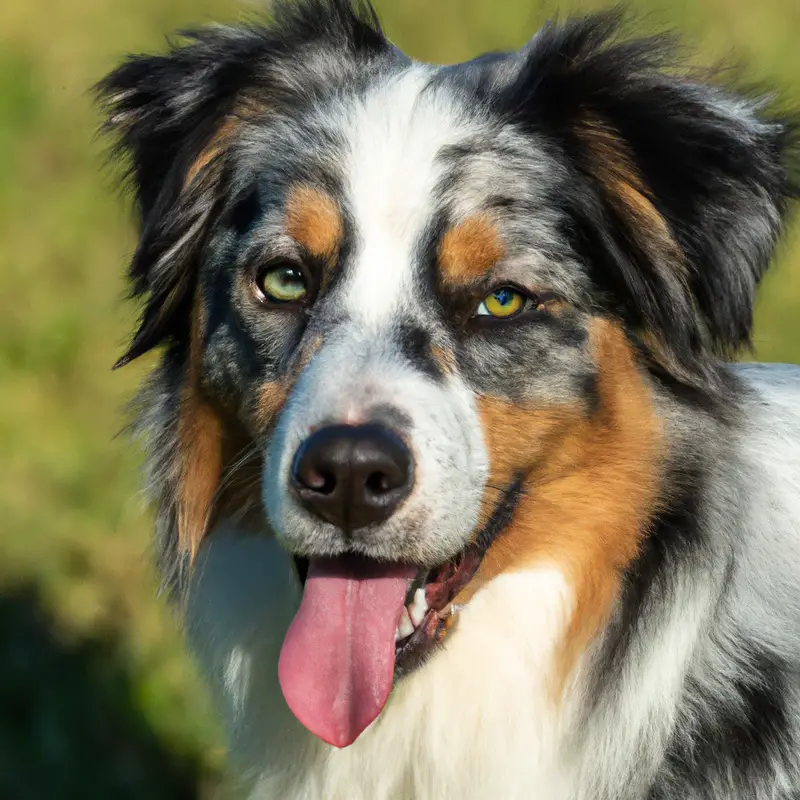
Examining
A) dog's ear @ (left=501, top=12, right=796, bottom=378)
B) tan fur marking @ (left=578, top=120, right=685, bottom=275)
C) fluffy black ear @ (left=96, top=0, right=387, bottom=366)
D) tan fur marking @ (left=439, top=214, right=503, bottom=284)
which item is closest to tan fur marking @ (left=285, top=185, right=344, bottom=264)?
tan fur marking @ (left=439, top=214, right=503, bottom=284)

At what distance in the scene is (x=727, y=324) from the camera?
3773 millimetres

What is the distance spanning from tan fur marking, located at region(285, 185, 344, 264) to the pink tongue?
86 cm

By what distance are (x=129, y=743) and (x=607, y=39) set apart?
320 cm

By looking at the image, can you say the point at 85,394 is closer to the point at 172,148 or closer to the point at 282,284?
the point at 172,148

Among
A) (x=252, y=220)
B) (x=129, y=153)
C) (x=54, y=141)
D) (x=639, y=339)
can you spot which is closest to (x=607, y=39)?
(x=639, y=339)

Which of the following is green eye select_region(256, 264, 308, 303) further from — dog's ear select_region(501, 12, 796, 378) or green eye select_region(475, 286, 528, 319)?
dog's ear select_region(501, 12, 796, 378)

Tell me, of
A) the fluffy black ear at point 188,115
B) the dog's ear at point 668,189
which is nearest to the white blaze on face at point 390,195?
the dog's ear at point 668,189

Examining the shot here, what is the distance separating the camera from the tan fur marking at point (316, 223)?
3.73 meters

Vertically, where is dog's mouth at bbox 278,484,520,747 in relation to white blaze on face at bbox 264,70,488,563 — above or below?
below

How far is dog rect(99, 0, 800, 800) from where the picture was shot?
3.58 meters

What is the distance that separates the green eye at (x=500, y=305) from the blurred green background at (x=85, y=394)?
814 mm

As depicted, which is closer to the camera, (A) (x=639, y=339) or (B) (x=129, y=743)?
(A) (x=639, y=339)

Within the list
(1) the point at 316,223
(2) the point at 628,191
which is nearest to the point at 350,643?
(1) the point at 316,223

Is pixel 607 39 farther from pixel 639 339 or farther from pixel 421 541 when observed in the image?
pixel 421 541
